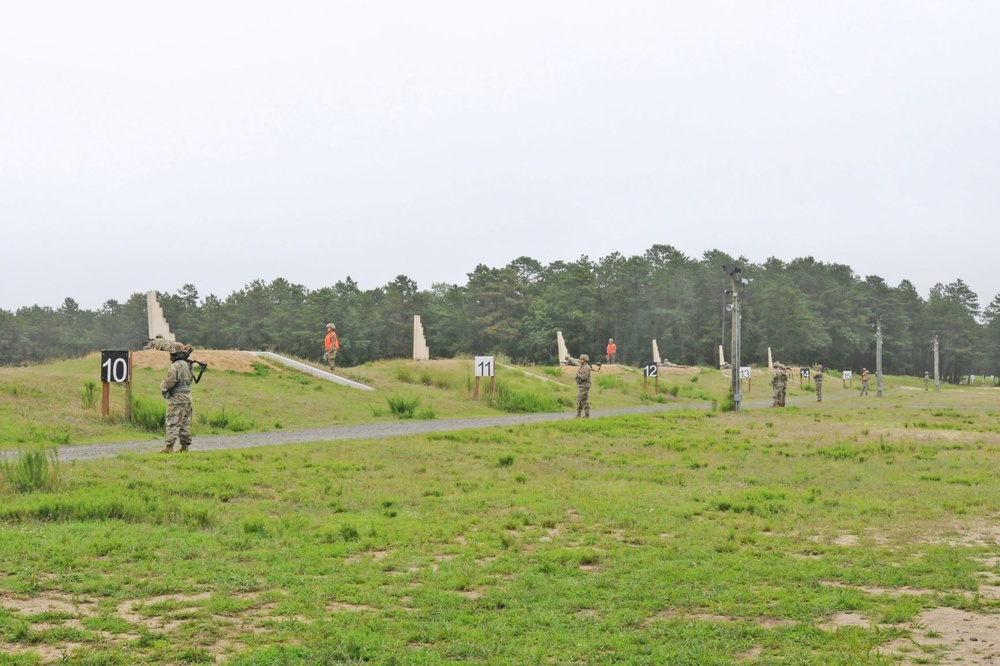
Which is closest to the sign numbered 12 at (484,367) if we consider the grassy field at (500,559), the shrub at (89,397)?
the shrub at (89,397)

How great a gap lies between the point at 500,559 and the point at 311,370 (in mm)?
23692

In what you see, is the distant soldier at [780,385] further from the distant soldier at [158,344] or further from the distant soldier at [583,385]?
the distant soldier at [158,344]

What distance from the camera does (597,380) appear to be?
134ft

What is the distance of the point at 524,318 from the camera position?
9244cm

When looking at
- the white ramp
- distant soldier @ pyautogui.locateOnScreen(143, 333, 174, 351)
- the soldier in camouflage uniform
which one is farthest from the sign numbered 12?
the soldier in camouflage uniform

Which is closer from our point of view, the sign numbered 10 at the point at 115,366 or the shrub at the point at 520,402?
the sign numbered 10 at the point at 115,366

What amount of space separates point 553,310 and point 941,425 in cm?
6928

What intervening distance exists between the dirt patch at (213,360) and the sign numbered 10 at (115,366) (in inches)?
346

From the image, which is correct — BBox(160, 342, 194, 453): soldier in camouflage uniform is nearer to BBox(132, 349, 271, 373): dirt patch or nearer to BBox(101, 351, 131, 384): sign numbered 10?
BBox(101, 351, 131, 384): sign numbered 10

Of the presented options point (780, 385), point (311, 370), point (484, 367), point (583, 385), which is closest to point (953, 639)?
point (583, 385)

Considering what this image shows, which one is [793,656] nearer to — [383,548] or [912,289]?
[383,548]

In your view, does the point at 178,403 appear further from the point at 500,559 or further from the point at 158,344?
the point at 158,344

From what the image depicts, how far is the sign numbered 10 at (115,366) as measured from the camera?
17125 mm

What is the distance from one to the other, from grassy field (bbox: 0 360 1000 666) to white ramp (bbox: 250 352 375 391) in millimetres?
13890
